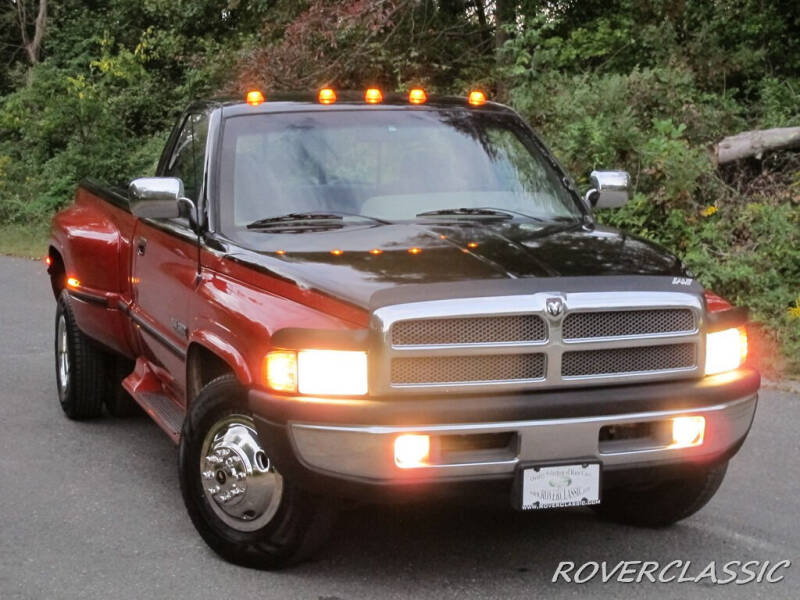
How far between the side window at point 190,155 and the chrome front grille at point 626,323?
6.84 feet

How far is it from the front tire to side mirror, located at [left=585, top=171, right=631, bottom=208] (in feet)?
7.20

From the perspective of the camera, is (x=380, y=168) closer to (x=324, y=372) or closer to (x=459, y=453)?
(x=324, y=372)

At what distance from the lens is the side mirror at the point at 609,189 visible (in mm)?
6055

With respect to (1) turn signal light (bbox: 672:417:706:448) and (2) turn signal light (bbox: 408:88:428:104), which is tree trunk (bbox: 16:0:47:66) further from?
(1) turn signal light (bbox: 672:417:706:448)

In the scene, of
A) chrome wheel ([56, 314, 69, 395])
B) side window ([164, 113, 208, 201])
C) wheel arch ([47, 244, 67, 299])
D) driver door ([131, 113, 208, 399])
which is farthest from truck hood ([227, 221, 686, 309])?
wheel arch ([47, 244, 67, 299])

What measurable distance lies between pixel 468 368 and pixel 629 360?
627 millimetres

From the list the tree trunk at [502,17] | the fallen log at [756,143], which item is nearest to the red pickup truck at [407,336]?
the fallen log at [756,143]

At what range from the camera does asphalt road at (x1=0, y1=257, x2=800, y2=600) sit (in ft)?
15.6

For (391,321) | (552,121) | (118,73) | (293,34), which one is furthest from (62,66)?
(391,321)

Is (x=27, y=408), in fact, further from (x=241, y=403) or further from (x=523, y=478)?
(x=523, y=478)

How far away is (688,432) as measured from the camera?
4.63m

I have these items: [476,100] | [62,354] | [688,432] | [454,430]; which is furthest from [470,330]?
[62,354]

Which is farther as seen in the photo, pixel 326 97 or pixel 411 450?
pixel 326 97

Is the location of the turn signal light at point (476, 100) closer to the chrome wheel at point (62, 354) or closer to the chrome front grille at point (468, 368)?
the chrome front grille at point (468, 368)
